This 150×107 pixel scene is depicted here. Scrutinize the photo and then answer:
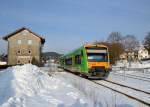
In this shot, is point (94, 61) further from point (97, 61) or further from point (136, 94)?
point (136, 94)

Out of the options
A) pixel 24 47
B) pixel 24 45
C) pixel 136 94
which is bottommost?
pixel 136 94

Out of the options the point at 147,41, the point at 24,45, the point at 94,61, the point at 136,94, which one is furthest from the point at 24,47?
the point at 136,94

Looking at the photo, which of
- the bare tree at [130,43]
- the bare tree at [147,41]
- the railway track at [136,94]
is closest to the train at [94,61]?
the railway track at [136,94]

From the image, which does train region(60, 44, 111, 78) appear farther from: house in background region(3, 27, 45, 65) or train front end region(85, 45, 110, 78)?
house in background region(3, 27, 45, 65)

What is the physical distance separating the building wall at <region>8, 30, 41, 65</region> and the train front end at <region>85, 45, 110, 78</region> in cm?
5582

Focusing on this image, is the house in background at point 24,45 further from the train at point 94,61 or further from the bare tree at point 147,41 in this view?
the train at point 94,61

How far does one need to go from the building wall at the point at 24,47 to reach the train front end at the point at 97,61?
55.8 m

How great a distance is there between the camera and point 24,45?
84.9 m

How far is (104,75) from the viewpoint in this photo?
28.9 m

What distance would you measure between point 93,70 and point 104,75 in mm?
1556

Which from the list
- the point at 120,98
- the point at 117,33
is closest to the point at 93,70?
the point at 120,98

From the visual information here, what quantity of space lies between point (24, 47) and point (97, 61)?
2314 inches

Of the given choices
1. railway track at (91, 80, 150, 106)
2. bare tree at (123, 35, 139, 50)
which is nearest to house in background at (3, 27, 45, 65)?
bare tree at (123, 35, 139, 50)

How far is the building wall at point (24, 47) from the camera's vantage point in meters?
83.6
